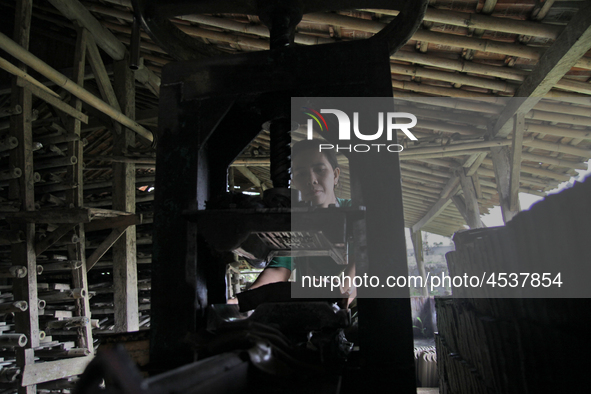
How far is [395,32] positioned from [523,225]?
48.2 inches

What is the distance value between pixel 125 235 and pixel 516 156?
6.65m

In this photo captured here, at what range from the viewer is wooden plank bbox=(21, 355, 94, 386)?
198 inches

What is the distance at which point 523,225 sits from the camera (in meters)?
1.89

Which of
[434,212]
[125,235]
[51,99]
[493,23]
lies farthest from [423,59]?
[434,212]

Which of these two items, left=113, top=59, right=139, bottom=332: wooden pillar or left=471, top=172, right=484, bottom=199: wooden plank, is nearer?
left=113, top=59, right=139, bottom=332: wooden pillar

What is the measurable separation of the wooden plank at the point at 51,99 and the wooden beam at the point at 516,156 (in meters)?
6.73

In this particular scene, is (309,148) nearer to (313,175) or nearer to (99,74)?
(313,175)

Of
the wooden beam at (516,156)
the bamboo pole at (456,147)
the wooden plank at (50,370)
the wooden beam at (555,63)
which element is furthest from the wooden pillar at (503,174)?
the wooden plank at (50,370)

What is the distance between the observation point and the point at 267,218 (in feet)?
5.51

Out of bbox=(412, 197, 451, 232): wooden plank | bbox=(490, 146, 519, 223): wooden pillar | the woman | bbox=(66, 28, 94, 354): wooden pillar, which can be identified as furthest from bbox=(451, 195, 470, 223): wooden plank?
bbox=(66, 28, 94, 354): wooden pillar

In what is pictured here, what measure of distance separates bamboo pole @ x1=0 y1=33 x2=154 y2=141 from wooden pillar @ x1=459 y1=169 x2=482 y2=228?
6781 mm

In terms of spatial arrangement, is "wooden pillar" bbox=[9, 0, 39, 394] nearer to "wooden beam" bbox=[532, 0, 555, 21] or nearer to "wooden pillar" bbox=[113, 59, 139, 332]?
"wooden pillar" bbox=[113, 59, 139, 332]

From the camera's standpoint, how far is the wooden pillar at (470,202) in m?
8.68

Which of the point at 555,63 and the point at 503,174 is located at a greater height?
the point at 555,63
